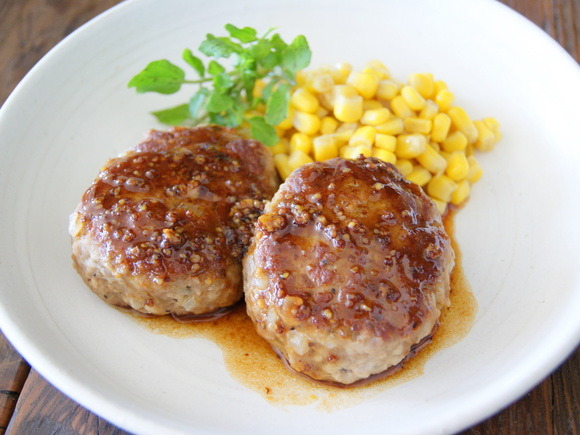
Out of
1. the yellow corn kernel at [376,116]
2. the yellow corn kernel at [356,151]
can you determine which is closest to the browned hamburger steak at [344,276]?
the yellow corn kernel at [356,151]

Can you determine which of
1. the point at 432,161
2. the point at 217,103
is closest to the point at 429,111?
the point at 432,161

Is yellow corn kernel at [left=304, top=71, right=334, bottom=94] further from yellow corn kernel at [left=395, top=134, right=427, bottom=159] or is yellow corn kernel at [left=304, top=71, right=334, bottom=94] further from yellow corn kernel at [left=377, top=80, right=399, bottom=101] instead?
yellow corn kernel at [left=395, top=134, right=427, bottom=159]

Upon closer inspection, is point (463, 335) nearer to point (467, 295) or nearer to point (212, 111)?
point (467, 295)

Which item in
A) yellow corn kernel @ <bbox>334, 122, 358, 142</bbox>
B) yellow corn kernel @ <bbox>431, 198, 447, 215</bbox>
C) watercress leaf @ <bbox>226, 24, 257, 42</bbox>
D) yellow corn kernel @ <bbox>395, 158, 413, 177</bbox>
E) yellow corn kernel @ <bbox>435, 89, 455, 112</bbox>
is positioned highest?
watercress leaf @ <bbox>226, 24, 257, 42</bbox>

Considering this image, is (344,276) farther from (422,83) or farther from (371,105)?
(422,83)

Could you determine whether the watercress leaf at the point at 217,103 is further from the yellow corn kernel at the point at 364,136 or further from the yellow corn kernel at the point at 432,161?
the yellow corn kernel at the point at 432,161

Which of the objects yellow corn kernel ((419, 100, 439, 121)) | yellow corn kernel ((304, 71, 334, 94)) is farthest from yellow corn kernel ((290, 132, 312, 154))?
yellow corn kernel ((419, 100, 439, 121))

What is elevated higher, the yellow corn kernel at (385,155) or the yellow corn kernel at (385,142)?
the yellow corn kernel at (385,142)
